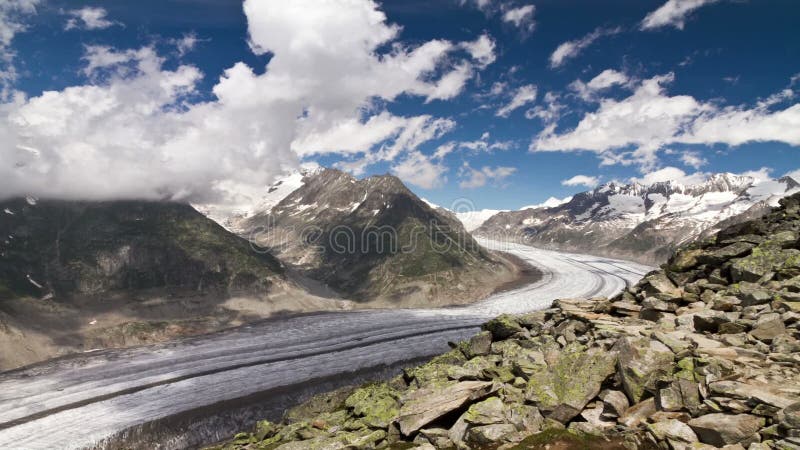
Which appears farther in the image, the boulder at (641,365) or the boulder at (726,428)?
the boulder at (641,365)

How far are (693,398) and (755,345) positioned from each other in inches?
269

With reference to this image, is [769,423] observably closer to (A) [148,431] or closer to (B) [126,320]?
(A) [148,431]

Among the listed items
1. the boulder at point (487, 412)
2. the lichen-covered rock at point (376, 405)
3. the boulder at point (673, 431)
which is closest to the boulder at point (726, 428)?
the boulder at point (673, 431)

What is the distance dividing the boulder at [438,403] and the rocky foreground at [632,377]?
0.08 m

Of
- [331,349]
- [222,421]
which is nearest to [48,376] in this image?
[222,421]

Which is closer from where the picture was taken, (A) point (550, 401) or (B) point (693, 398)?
(B) point (693, 398)

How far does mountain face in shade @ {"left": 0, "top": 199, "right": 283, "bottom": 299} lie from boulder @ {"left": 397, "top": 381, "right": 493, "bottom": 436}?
148367mm

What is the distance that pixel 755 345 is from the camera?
69.9 ft

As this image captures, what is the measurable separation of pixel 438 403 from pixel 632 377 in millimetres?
9966

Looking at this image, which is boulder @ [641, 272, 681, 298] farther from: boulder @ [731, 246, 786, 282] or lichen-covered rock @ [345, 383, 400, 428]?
lichen-covered rock @ [345, 383, 400, 428]

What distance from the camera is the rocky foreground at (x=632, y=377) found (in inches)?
656

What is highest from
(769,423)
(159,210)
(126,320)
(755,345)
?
(159,210)

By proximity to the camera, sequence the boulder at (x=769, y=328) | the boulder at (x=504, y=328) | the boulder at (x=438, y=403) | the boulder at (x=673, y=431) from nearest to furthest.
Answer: the boulder at (x=673, y=431)
the boulder at (x=769, y=328)
the boulder at (x=438, y=403)
the boulder at (x=504, y=328)

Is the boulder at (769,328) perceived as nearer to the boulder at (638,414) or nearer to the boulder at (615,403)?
the boulder at (638,414)
